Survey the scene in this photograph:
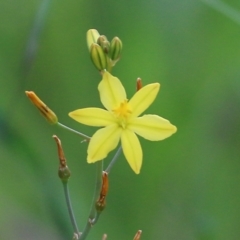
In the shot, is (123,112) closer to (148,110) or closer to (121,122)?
(121,122)

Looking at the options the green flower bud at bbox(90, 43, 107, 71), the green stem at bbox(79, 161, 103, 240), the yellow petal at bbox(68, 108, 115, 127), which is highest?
the green flower bud at bbox(90, 43, 107, 71)

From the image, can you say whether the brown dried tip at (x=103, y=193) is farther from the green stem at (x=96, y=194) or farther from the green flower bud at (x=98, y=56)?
the green flower bud at (x=98, y=56)

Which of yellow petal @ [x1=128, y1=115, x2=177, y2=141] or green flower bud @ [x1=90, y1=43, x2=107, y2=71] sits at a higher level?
green flower bud @ [x1=90, y1=43, x2=107, y2=71]

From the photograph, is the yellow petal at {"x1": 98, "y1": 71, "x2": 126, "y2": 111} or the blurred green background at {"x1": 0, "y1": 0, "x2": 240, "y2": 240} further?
the blurred green background at {"x1": 0, "y1": 0, "x2": 240, "y2": 240}

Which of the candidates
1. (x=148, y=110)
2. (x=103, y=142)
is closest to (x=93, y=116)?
(x=103, y=142)

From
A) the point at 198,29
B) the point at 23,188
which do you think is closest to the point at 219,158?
the point at 198,29

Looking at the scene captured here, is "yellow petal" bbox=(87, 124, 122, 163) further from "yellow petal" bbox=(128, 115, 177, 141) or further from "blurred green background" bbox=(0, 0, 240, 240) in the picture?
"blurred green background" bbox=(0, 0, 240, 240)

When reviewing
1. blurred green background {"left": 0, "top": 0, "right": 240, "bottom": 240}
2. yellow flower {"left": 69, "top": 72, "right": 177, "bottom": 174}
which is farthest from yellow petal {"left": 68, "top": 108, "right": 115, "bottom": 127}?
blurred green background {"left": 0, "top": 0, "right": 240, "bottom": 240}
